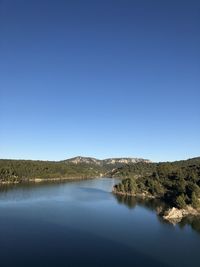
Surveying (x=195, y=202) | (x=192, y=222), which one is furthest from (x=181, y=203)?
(x=192, y=222)

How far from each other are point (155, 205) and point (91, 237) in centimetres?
3112

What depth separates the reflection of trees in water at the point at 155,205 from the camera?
1927 inches

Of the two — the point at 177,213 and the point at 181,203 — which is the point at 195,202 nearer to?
the point at 181,203

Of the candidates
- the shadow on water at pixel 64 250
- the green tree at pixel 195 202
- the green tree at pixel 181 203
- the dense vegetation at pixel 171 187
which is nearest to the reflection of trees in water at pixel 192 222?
the green tree at pixel 181 203

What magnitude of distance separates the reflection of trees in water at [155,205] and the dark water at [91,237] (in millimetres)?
430

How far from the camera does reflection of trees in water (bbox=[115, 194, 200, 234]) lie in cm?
4894

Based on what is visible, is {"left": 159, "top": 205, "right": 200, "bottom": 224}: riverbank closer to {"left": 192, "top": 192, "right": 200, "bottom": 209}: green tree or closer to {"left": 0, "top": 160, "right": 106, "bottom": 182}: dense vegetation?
{"left": 192, "top": 192, "right": 200, "bottom": 209}: green tree

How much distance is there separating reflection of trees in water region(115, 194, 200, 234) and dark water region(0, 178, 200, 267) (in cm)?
43

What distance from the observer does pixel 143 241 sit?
38.0 meters

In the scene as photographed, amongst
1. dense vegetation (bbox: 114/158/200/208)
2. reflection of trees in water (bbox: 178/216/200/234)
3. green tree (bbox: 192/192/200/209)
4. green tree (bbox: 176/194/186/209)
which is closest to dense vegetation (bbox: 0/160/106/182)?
dense vegetation (bbox: 114/158/200/208)

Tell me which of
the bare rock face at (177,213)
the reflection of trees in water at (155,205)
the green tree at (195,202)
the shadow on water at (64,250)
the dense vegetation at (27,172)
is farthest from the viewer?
the dense vegetation at (27,172)

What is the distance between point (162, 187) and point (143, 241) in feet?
145

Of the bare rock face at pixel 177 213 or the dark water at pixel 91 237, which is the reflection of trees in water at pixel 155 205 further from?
the bare rock face at pixel 177 213

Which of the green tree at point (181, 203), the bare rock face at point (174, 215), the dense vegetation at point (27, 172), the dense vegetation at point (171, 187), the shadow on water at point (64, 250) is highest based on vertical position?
the dense vegetation at point (27, 172)
